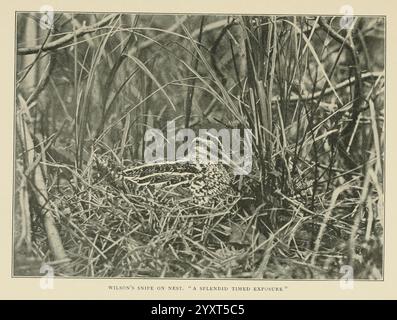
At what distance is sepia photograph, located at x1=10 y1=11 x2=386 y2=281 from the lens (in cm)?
73

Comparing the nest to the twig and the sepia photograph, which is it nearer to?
the sepia photograph

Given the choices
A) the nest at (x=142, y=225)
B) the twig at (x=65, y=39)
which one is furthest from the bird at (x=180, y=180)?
the twig at (x=65, y=39)

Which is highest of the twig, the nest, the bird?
the twig

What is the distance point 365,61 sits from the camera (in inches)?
29.2

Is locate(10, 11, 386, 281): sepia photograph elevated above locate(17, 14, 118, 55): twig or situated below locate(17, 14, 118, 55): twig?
below

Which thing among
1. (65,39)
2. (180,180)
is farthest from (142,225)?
(65,39)

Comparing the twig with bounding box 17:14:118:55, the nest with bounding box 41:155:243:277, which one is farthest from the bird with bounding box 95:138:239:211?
the twig with bounding box 17:14:118:55

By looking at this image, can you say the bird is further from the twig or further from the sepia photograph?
the twig

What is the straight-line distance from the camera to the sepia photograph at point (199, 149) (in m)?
0.73

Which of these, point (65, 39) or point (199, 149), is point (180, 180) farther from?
point (65, 39)

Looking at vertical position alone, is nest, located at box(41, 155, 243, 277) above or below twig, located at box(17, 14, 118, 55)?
below
